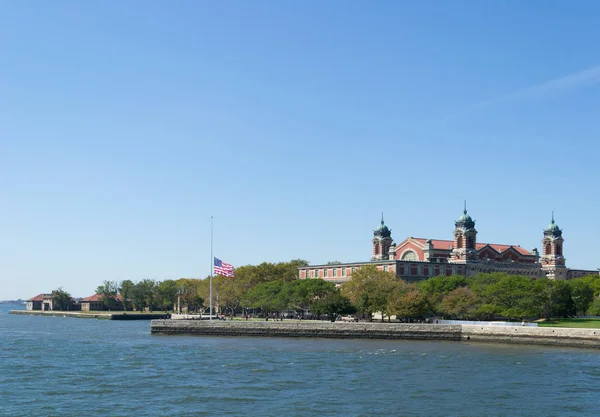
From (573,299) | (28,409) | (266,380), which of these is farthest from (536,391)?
(573,299)

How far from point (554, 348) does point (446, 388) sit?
120 feet

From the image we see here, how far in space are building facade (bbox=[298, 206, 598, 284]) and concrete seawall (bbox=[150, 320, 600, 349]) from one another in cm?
5136

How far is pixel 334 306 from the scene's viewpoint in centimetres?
11612

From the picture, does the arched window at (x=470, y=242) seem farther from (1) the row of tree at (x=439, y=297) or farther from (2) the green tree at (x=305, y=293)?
(2) the green tree at (x=305, y=293)

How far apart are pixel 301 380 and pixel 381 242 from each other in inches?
4665

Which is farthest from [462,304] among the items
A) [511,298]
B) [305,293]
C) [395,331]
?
[305,293]

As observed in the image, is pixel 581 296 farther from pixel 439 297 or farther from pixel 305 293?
pixel 305 293

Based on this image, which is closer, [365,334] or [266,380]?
[266,380]

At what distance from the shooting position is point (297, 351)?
265ft

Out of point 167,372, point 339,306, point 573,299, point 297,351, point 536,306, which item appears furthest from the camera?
point 573,299

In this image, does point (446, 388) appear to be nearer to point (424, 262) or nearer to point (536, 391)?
point (536, 391)

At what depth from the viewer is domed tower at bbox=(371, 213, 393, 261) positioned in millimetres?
174375

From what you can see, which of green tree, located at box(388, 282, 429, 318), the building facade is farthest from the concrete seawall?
the building facade

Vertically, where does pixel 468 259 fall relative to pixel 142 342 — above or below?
above
